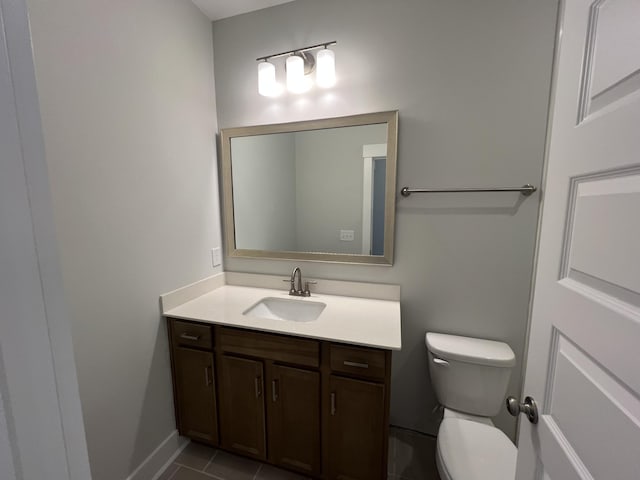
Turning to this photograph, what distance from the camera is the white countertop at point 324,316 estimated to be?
3.95 ft

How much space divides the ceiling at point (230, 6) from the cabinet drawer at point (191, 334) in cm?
187

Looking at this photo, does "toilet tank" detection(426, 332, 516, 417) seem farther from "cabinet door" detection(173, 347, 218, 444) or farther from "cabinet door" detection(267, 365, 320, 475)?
"cabinet door" detection(173, 347, 218, 444)

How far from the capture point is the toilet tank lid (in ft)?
4.30

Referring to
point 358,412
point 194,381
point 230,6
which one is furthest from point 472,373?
point 230,6

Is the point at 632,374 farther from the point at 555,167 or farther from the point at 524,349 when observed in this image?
the point at 524,349

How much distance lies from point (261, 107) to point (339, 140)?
579 mm

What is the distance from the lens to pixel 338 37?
1523 millimetres

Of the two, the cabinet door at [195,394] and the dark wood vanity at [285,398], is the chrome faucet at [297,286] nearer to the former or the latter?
the dark wood vanity at [285,398]

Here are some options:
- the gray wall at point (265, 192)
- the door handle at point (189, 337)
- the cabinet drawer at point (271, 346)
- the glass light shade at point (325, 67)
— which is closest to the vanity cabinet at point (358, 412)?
the cabinet drawer at point (271, 346)

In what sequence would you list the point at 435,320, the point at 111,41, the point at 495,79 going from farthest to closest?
the point at 435,320 < the point at 495,79 < the point at 111,41

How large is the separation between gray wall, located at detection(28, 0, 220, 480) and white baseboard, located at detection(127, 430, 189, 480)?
0.04 meters

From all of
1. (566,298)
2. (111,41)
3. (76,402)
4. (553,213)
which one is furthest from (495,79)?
(76,402)

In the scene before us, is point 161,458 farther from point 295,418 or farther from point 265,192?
point 265,192

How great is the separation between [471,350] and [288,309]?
1.06 meters
